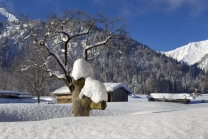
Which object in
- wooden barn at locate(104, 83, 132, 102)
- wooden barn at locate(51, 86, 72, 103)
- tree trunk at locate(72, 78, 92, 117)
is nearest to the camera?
tree trunk at locate(72, 78, 92, 117)

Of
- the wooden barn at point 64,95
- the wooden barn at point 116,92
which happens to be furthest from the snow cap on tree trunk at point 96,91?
the wooden barn at point 64,95

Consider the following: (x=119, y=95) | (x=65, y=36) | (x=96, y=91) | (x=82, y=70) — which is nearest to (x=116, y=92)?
(x=119, y=95)

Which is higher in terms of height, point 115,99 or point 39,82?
point 39,82

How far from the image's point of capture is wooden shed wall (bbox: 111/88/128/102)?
40.3 meters

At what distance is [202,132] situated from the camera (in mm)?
5832

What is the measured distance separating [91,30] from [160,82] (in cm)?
9053

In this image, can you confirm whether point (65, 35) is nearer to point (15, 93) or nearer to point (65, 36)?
point (65, 36)

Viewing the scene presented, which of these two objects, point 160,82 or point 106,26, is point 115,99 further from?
point 160,82

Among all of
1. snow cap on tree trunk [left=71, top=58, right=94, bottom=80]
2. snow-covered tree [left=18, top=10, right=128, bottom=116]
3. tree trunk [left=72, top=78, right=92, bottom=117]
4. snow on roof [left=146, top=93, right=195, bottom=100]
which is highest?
snow-covered tree [left=18, top=10, right=128, bottom=116]

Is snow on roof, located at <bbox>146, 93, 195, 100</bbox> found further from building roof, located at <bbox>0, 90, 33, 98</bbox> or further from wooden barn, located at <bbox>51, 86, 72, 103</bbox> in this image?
building roof, located at <bbox>0, 90, 33, 98</bbox>

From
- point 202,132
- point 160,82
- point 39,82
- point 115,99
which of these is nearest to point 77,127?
point 202,132

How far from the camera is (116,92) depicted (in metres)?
41.0

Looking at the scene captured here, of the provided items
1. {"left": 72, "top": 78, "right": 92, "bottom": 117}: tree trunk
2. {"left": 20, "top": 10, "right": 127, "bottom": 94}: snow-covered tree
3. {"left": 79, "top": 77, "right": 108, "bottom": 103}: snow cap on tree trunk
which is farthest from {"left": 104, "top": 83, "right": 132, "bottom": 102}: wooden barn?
{"left": 79, "top": 77, "right": 108, "bottom": 103}: snow cap on tree trunk

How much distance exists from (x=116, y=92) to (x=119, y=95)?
0.92m
